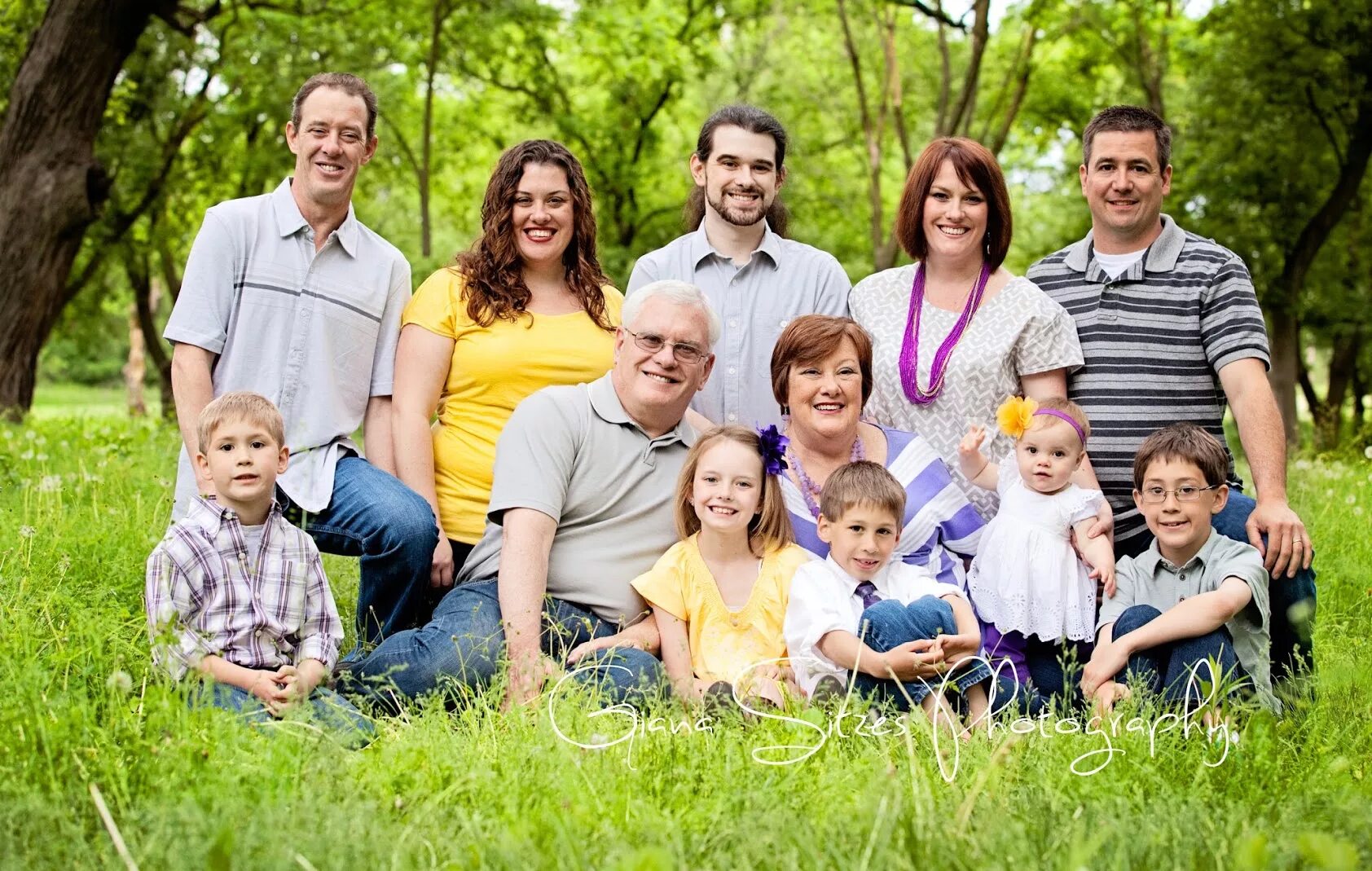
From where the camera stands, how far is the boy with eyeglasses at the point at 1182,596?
382 centimetres

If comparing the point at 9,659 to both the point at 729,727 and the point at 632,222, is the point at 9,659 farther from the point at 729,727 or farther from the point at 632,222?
the point at 632,222

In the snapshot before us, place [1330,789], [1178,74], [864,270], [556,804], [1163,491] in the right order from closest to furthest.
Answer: [556,804] → [1330,789] → [1163,491] → [864,270] → [1178,74]

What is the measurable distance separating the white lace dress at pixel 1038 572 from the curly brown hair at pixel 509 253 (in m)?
1.65

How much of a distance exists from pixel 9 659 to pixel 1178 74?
928 inches

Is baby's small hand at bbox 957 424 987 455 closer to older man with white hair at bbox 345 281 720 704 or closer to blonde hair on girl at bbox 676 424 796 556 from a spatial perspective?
blonde hair on girl at bbox 676 424 796 556

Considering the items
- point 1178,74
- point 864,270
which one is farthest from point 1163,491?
point 1178,74

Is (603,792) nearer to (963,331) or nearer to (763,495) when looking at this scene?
(763,495)

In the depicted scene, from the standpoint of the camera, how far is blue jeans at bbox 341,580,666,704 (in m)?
3.86

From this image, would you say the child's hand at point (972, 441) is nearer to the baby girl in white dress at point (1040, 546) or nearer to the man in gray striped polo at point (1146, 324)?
the baby girl in white dress at point (1040, 546)

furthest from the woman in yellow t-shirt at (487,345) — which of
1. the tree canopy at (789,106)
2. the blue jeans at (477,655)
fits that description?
the tree canopy at (789,106)

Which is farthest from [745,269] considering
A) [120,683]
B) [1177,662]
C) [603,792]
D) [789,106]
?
[789,106]

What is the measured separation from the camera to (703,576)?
13.3ft

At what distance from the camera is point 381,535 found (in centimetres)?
427

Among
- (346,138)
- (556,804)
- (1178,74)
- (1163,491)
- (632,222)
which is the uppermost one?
(1178,74)
